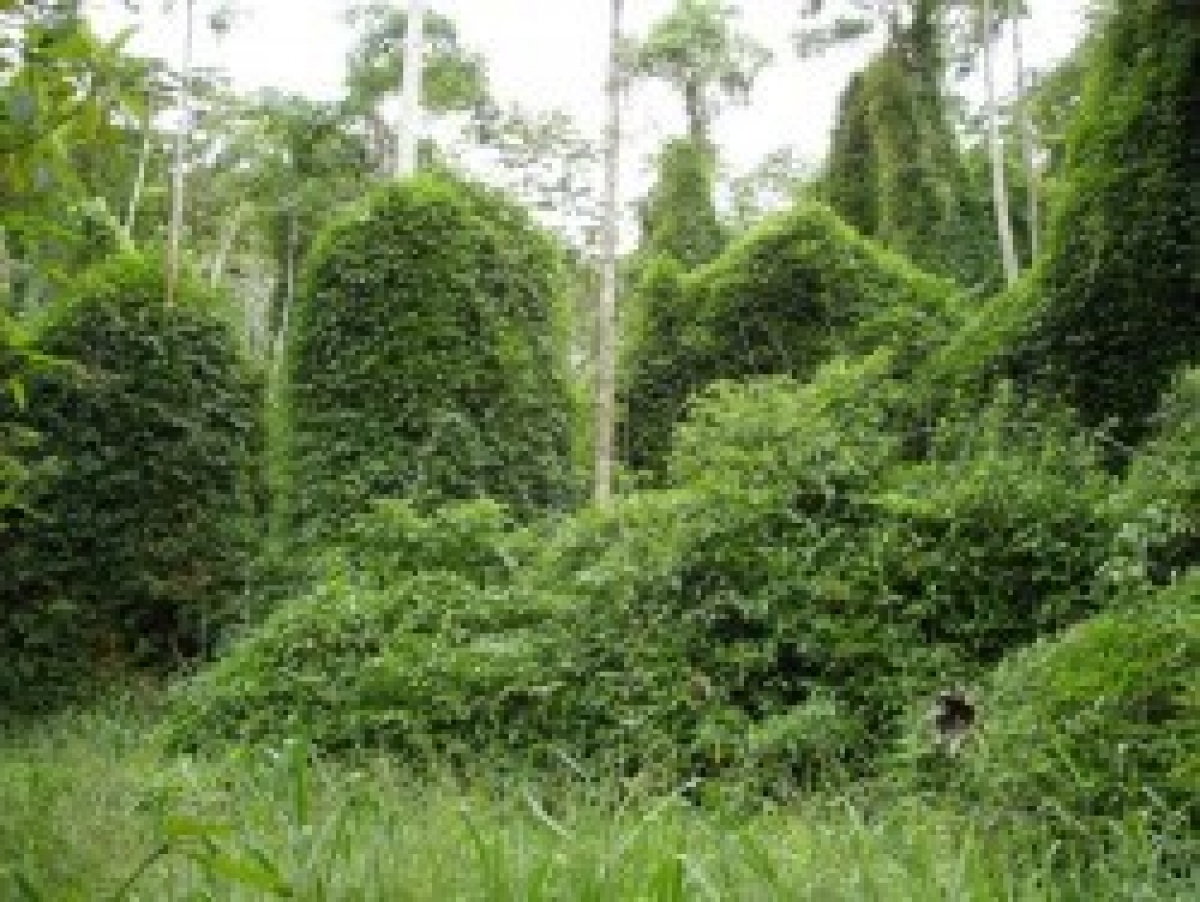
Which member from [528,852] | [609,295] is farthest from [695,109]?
[528,852]

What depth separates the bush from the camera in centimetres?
473

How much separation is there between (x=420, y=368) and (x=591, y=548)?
3.94m

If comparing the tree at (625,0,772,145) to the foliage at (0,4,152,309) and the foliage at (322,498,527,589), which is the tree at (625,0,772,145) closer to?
the foliage at (322,498,527,589)

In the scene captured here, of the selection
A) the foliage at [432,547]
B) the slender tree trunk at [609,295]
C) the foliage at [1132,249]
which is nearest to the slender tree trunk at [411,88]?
the slender tree trunk at [609,295]

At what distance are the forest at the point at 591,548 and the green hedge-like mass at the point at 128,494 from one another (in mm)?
43

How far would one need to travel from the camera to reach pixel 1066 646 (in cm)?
590

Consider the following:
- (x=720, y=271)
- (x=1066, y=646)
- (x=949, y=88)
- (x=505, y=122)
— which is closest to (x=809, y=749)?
(x=1066, y=646)

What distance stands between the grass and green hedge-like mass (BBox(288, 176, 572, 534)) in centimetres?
749

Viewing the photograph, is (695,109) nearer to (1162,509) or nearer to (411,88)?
(411,88)

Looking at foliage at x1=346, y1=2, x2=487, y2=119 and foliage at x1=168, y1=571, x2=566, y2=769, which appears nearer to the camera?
foliage at x1=168, y1=571, x2=566, y2=769

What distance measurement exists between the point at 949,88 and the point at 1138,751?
1168 inches

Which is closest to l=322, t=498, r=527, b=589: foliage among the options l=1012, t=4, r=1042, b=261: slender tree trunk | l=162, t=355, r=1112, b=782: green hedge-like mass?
l=162, t=355, r=1112, b=782: green hedge-like mass

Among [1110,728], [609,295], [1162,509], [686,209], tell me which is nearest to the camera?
[1110,728]

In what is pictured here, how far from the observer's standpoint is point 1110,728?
503 cm
